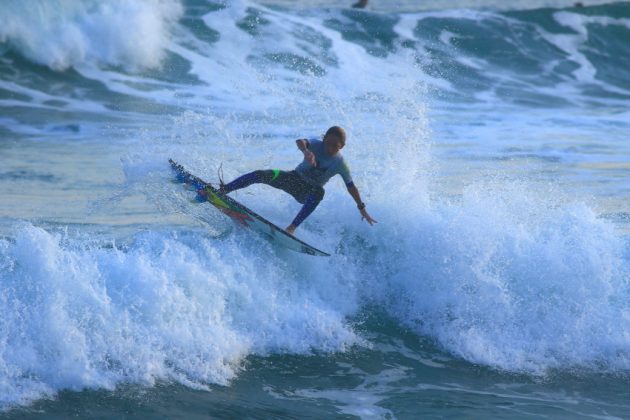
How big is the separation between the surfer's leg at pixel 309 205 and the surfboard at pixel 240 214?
13.6 inches

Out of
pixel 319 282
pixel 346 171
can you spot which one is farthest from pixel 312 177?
pixel 319 282

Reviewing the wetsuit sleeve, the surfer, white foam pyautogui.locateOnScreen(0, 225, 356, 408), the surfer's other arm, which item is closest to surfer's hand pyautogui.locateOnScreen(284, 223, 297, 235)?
the surfer

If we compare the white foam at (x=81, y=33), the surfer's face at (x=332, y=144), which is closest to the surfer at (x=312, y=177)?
the surfer's face at (x=332, y=144)

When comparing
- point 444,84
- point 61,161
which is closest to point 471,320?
point 61,161

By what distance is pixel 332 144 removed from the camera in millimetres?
8938

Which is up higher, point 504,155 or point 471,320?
point 504,155

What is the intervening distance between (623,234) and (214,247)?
215 inches

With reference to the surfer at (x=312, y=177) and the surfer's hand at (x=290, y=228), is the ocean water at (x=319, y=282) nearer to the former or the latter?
the surfer's hand at (x=290, y=228)

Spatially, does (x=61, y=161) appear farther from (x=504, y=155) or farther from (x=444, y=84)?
(x=444, y=84)

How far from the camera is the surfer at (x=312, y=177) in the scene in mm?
8970

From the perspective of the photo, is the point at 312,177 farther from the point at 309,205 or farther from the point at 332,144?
the point at 332,144

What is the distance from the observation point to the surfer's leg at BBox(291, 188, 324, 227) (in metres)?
9.34

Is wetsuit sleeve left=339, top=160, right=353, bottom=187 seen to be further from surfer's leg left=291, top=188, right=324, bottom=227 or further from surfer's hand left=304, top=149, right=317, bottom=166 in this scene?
surfer's hand left=304, top=149, right=317, bottom=166

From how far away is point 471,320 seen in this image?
8.83 metres
